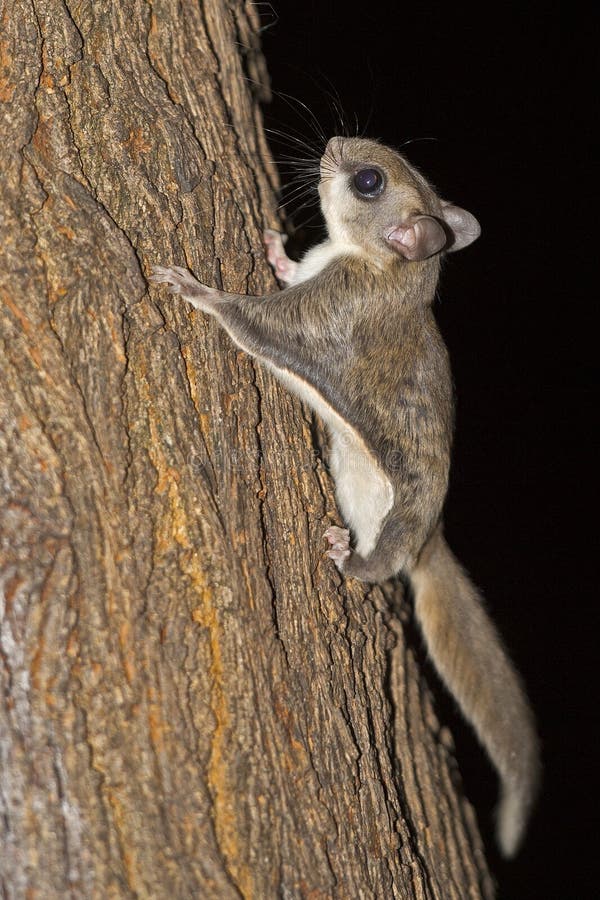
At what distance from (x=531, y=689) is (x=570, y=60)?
5.33m

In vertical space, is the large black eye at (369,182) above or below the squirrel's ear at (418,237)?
above

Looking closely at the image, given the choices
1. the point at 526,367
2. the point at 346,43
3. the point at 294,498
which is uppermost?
the point at 346,43

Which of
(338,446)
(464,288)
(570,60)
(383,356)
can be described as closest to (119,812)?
(338,446)

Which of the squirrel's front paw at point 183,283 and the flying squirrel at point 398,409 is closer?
the squirrel's front paw at point 183,283

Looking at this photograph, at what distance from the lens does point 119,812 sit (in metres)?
2.18

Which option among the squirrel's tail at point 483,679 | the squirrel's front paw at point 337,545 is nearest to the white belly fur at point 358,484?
the squirrel's tail at point 483,679

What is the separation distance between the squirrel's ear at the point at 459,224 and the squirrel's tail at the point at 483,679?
4.73 ft

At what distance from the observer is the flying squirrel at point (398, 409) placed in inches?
139

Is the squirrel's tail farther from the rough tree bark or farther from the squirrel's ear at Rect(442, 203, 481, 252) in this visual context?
the squirrel's ear at Rect(442, 203, 481, 252)

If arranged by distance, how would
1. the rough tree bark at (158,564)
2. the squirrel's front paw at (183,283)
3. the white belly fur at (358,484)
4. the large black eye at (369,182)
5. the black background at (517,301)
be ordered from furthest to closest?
the black background at (517,301), the large black eye at (369,182), the white belly fur at (358,484), the squirrel's front paw at (183,283), the rough tree bark at (158,564)

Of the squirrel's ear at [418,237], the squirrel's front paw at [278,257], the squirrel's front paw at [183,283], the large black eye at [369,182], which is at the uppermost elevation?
the large black eye at [369,182]

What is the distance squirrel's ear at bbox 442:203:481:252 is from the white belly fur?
3.61ft

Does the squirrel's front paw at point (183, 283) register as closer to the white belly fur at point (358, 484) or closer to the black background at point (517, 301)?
the white belly fur at point (358, 484)

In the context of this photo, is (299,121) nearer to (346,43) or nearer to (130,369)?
(346,43)
